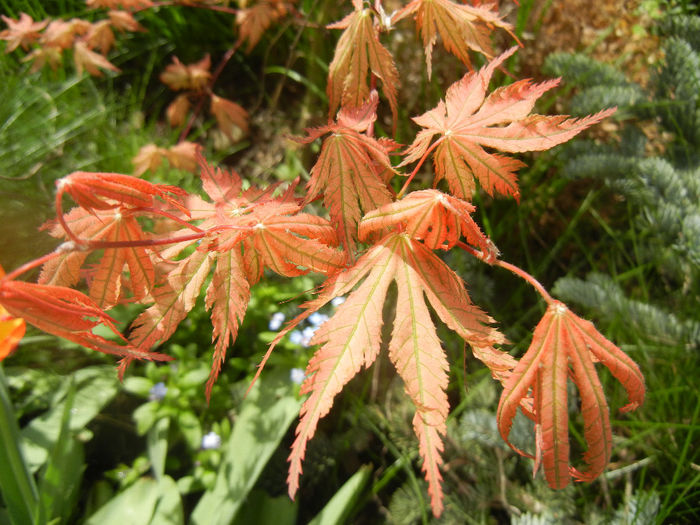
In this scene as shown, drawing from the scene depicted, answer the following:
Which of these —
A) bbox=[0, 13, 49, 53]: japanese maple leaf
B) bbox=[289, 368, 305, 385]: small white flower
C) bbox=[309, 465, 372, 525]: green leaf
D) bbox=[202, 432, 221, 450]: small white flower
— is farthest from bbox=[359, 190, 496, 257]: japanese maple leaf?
bbox=[0, 13, 49, 53]: japanese maple leaf

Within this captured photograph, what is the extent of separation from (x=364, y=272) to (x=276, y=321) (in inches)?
29.7

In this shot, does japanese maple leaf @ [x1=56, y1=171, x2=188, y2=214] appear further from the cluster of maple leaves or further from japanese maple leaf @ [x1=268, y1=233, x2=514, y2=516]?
japanese maple leaf @ [x1=268, y1=233, x2=514, y2=516]

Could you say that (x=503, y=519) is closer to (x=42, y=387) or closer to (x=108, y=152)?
(x=42, y=387)

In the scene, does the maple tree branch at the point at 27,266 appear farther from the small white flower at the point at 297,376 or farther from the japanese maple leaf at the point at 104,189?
the small white flower at the point at 297,376

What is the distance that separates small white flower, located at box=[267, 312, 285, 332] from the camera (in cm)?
125

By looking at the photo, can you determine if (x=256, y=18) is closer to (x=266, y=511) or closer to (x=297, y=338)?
(x=297, y=338)

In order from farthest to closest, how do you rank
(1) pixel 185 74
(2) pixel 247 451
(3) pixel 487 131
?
(1) pixel 185 74 → (2) pixel 247 451 → (3) pixel 487 131

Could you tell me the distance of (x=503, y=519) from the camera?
1.15m

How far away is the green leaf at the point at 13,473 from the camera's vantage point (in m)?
0.68

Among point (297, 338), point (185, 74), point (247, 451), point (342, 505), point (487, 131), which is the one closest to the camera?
point (487, 131)

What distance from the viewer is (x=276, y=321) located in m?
1.26

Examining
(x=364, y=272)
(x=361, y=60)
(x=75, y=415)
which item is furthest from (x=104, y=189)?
(x=75, y=415)

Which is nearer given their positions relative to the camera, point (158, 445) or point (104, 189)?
point (104, 189)

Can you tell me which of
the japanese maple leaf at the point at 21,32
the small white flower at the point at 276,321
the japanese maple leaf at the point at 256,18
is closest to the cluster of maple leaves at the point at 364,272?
the small white flower at the point at 276,321
